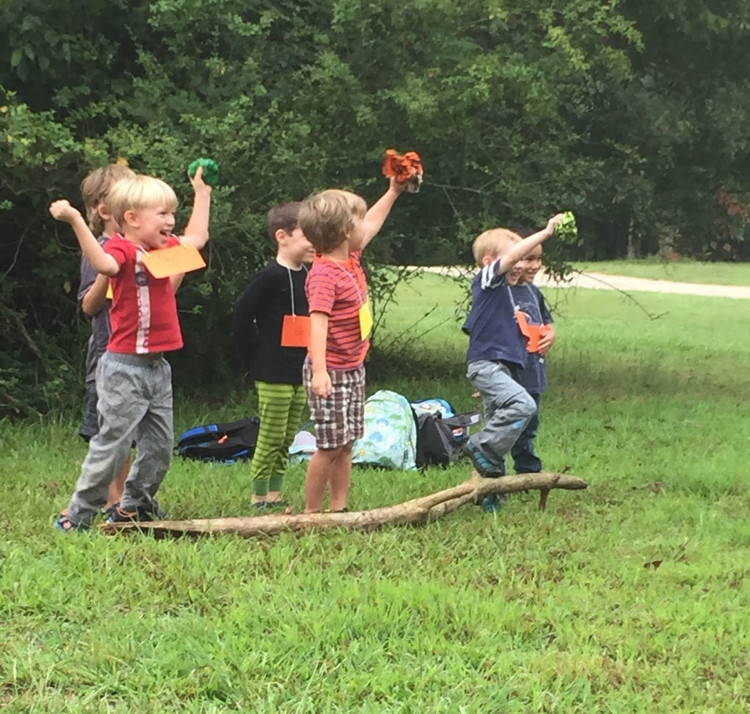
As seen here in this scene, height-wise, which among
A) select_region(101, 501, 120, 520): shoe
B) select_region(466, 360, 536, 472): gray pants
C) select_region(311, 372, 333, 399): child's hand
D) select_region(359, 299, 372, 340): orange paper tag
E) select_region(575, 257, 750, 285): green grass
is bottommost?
select_region(101, 501, 120, 520): shoe

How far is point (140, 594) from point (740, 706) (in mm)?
2121

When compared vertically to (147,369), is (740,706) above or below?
below

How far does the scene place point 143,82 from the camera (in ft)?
26.2

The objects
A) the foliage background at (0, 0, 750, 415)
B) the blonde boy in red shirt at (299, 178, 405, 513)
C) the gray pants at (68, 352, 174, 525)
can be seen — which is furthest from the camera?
the foliage background at (0, 0, 750, 415)

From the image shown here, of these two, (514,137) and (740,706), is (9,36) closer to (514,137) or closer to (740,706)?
(514,137)

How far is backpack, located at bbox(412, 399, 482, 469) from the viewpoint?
260 inches

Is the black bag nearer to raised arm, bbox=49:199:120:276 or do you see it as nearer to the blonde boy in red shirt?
the blonde boy in red shirt

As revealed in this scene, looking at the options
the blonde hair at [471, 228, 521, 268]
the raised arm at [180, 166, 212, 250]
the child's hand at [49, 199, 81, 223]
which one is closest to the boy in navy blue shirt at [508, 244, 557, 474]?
the blonde hair at [471, 228, 521, 268]

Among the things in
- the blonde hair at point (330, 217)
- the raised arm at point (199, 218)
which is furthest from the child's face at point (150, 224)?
the blonde hair at point (330, 217)

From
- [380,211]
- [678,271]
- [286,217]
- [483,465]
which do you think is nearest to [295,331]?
[286,217]

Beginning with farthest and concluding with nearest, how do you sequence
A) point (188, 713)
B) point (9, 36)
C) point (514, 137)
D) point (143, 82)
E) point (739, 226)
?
point (739, 226)
point (514, 137)
point (143, 82)
point (9, 36)
point (188, 713)

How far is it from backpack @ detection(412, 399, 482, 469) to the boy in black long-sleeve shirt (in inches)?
57.7

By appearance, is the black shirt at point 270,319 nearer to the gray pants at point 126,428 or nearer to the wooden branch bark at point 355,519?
the gray pants at point 126,428

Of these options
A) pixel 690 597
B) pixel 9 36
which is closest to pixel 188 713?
pixel 690 597
